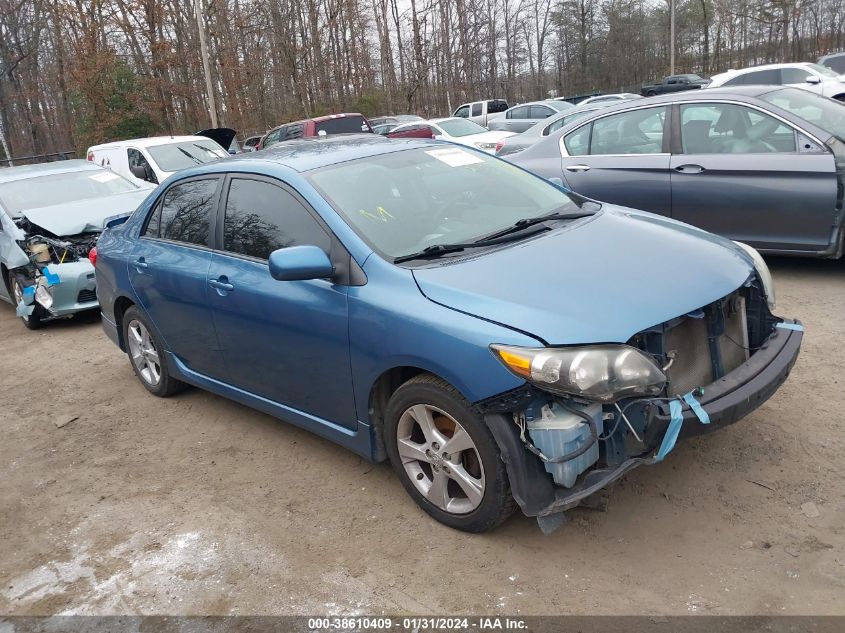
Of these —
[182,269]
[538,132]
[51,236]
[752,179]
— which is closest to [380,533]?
[182,269]

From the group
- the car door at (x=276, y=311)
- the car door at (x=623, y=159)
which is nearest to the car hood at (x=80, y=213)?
the car door at (x=276, y=311)

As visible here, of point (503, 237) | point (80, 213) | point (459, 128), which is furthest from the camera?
point (459, 128)

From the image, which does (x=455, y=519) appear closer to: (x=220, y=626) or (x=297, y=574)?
(x=297, y=574)

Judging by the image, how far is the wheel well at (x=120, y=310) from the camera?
17.1 ft

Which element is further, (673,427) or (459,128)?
(459,128)

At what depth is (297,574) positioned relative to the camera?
307cm

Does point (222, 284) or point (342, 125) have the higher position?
point (342, 125)

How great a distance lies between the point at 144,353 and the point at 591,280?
3567 mm

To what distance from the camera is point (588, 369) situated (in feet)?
8.70

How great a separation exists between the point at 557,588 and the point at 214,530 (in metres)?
1.71

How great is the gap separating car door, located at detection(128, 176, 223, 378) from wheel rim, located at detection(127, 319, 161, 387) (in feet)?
1.08

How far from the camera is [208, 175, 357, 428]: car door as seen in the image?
11.3 feet

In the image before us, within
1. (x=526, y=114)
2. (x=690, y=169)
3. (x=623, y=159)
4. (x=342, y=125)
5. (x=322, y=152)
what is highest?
(x=342, y=125)

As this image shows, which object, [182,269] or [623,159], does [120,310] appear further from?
[623,159]
